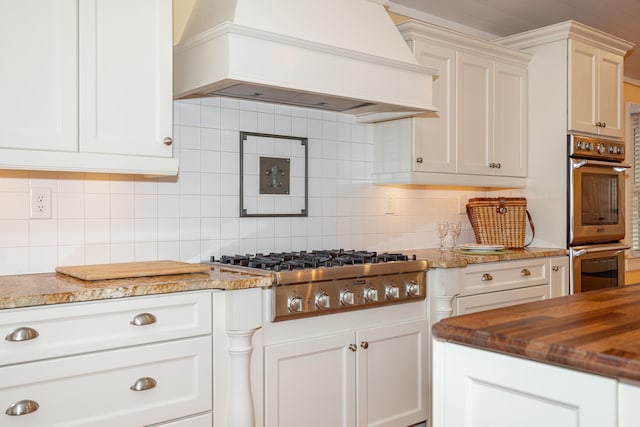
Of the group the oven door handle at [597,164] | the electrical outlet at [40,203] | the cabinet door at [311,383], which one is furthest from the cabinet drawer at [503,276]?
the electrical outlet at [40,203]

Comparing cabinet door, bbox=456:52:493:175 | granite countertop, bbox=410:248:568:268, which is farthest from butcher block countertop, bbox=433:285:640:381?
cabinet door, bbox=456:52:493:175

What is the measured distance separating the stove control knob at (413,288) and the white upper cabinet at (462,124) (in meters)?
0.72

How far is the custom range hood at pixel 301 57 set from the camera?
2.40 meters

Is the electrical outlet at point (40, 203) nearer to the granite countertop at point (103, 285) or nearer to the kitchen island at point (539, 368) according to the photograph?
the granite countertop at point (103, 285)

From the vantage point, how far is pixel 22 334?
1800 millimetres

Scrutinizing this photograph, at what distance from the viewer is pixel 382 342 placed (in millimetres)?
2748

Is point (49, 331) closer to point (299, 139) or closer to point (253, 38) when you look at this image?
point (253, 38)

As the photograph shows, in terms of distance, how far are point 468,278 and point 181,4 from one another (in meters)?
1.95

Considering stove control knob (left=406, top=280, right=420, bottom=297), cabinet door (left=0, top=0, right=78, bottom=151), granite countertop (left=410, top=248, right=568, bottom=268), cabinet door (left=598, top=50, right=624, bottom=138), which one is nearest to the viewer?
cabinet door (left=0, top=0, right=78, bottom=151)

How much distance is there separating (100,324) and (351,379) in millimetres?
1136

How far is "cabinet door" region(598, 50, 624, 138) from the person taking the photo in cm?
409

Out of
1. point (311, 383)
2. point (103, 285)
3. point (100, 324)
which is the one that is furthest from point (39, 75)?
point (311, 383)

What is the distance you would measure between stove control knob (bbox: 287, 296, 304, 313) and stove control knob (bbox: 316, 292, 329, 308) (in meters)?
0.09

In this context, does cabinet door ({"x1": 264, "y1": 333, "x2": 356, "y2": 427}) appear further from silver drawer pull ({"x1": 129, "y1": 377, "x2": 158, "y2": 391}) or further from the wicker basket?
the wicker basket
